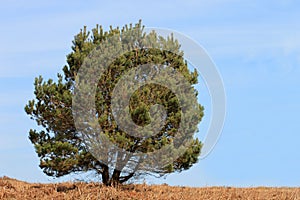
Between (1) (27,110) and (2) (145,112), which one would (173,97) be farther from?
(1) (27,110)

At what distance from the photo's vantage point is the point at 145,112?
16.9m

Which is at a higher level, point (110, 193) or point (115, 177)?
point (115, 177)

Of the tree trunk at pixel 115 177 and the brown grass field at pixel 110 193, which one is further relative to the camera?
the tree trunk at pixel 115 177

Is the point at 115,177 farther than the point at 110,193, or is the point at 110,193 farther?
the point at 115,177

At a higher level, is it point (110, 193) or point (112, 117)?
point (112, 117)

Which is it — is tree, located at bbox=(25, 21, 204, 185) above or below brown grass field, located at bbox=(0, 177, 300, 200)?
above

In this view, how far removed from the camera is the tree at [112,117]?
17750mm

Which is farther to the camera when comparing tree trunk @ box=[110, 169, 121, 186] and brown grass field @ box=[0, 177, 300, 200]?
tree trunk @ box=[110, 169, 121, 186]

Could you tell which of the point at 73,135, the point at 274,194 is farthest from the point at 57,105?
the point at 274,194

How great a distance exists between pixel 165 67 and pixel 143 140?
11.2ft

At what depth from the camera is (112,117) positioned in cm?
1773

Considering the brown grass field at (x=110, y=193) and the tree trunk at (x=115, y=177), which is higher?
the tree trunk at (x=115, y=177)

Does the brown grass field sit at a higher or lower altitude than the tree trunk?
lower

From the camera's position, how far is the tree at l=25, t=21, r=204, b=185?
58.2 feet
